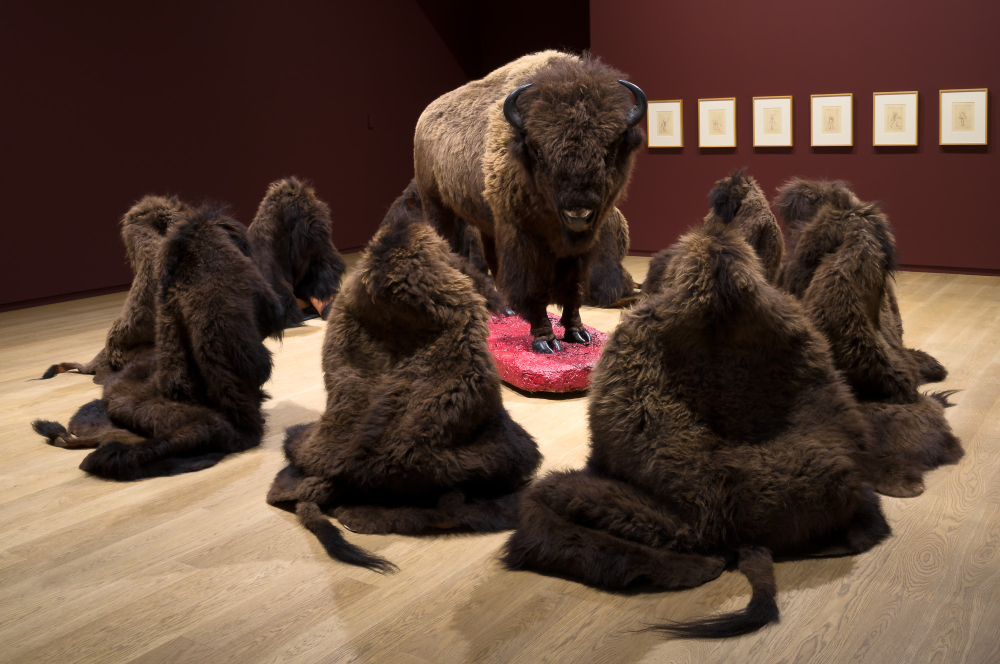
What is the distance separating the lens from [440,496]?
2938 millimetres

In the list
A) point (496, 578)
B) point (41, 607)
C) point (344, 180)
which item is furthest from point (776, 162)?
Result: point (41, 607)

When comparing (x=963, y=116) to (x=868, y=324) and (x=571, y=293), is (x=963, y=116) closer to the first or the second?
(x=571, y=293)

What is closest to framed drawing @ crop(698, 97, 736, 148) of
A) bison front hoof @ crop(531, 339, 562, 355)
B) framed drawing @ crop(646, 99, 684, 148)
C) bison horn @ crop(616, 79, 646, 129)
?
framed drawing @ crop(646, 99, 684, 148)

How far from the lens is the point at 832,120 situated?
319 inches

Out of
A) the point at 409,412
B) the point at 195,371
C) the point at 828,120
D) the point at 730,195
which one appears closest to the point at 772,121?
the point at 828,120

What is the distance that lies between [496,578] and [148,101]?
7.34 meters

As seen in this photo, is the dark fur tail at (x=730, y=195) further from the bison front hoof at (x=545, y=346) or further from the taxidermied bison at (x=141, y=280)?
the taxidermied bison at (x=141, y=280)

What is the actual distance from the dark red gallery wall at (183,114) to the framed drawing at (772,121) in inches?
190

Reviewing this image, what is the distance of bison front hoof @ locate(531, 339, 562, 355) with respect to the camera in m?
4.85

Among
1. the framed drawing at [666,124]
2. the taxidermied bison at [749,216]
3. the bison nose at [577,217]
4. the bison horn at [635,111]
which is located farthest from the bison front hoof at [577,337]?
the framed drawing at [666,124]

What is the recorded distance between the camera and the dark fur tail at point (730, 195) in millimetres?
4594

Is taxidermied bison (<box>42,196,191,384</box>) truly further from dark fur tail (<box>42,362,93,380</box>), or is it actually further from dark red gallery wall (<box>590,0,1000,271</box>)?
dark red gallery wall (<box>590,0,1000,271</box>)

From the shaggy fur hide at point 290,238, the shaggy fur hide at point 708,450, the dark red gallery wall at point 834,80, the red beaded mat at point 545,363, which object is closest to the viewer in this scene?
the shaggy fur hide at point 708,450

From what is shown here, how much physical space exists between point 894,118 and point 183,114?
7.04 m
